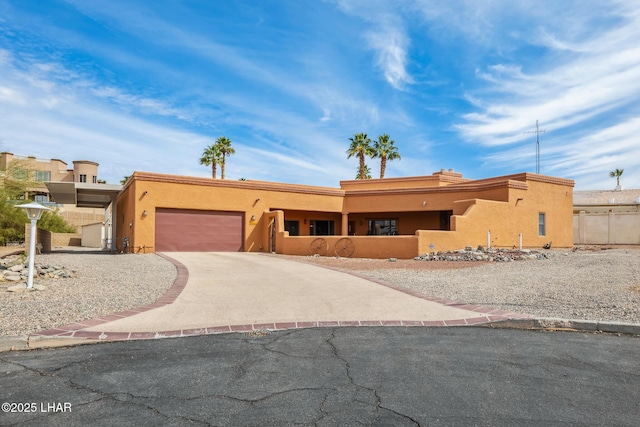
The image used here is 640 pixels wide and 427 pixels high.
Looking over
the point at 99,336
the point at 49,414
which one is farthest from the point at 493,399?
the point at 99,336

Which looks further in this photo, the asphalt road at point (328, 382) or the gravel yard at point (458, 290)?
the gravel yard at point (458, 290)

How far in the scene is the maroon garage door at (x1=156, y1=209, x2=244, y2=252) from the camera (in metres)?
23.4

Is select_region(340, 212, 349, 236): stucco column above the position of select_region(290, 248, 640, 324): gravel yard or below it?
above

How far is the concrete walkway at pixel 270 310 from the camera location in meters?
6.07

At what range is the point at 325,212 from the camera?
3061cm

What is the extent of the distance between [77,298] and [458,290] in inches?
324

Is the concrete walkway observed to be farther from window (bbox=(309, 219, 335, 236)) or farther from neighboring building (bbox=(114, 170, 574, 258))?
window (bbox=(309, 219, 335, 236))

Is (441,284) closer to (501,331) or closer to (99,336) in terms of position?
(501,331)

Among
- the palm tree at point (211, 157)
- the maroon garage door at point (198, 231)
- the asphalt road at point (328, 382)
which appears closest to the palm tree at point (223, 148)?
the palm tree at point (211, 157)

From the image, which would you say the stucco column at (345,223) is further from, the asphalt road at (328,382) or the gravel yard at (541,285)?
the asphalt road at (328,382)

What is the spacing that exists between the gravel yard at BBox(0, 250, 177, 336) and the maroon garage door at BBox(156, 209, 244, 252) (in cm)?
1088

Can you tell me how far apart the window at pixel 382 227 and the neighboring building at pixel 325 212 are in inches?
25.1

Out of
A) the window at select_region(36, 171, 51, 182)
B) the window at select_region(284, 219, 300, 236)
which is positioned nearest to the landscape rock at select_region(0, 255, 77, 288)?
the window at select_region(284, 219, 300, 236)

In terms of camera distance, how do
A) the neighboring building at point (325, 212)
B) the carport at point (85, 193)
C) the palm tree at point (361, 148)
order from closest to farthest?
the neighboring building at point (325, 212) < the carport at point (85, 193) < the palm tree at point (361, 148)
